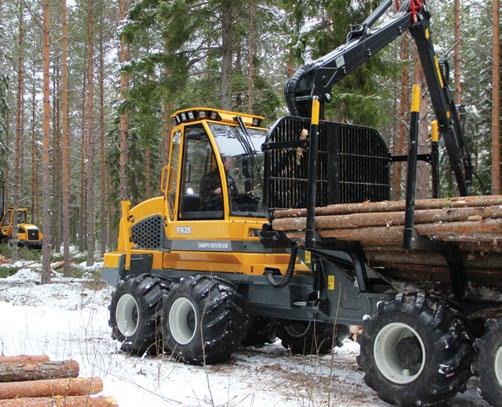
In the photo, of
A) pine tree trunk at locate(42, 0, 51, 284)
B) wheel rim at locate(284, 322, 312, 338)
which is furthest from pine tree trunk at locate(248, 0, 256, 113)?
wheel rim at locate(284, 322, 312, 338)

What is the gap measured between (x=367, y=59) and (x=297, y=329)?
13.8 feet

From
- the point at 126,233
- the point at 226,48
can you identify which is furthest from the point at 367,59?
the point at 226,48

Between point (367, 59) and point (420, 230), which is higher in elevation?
point (367, 59)

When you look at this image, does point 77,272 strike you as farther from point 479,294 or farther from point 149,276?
point 479,294

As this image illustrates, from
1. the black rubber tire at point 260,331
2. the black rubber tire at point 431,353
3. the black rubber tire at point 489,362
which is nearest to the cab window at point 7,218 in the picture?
the black rubber tire at point 260,331

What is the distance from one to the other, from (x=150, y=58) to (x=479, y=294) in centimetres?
1200

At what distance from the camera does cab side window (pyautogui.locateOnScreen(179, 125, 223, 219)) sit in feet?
27.3

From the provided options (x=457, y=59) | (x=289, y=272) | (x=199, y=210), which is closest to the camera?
(x=289, y=272)

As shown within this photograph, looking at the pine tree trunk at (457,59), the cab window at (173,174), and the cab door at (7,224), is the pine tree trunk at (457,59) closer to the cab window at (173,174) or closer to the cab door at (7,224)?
the cab window at (173,174)

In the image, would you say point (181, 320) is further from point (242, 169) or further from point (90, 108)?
point (90, 108)

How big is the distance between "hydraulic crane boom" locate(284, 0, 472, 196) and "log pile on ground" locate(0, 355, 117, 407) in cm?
379

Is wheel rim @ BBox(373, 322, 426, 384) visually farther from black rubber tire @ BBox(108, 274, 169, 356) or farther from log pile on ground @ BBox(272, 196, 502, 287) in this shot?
black rubber tire @ BBox(108, 274, 169, 356)

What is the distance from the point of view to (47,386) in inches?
203

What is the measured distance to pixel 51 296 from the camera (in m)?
18.2
